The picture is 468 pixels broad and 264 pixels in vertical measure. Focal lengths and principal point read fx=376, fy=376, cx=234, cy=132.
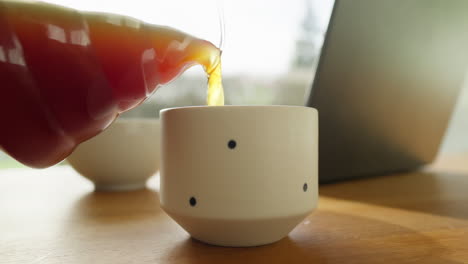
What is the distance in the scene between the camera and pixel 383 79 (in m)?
0.64

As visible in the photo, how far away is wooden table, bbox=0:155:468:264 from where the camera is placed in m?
0.35

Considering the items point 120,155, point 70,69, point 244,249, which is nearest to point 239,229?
point 244,249

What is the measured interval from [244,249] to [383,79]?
419 millimetres

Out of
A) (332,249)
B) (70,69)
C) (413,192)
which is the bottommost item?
(413,192)

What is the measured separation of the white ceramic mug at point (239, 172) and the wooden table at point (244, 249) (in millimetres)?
26

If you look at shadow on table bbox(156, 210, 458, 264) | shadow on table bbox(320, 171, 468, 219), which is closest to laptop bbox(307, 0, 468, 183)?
shadow on table bbox(320, 171, 468, 219)

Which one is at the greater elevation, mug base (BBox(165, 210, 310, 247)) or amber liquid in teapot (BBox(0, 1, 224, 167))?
amber liquid in teapot (BBox(0, 1, 224, 167))

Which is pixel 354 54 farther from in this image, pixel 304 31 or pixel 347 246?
pixel 304 31

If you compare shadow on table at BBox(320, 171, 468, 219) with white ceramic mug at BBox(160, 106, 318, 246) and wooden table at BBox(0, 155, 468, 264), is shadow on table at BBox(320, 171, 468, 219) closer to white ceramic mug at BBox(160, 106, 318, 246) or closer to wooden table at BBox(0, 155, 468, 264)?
wooden table at BBox(0, 155, 468, 264)

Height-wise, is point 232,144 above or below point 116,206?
above

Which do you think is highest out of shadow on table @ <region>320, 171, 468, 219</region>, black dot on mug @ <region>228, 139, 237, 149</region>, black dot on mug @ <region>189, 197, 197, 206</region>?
black dot on mug @ <region>228, 139, 237, 149</region>

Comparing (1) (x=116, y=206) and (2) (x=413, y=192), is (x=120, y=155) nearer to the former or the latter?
(1) (x=116, y=206)

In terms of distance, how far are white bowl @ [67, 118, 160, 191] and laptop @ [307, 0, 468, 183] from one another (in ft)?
0.95

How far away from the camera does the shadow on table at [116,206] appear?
19.4 inches
